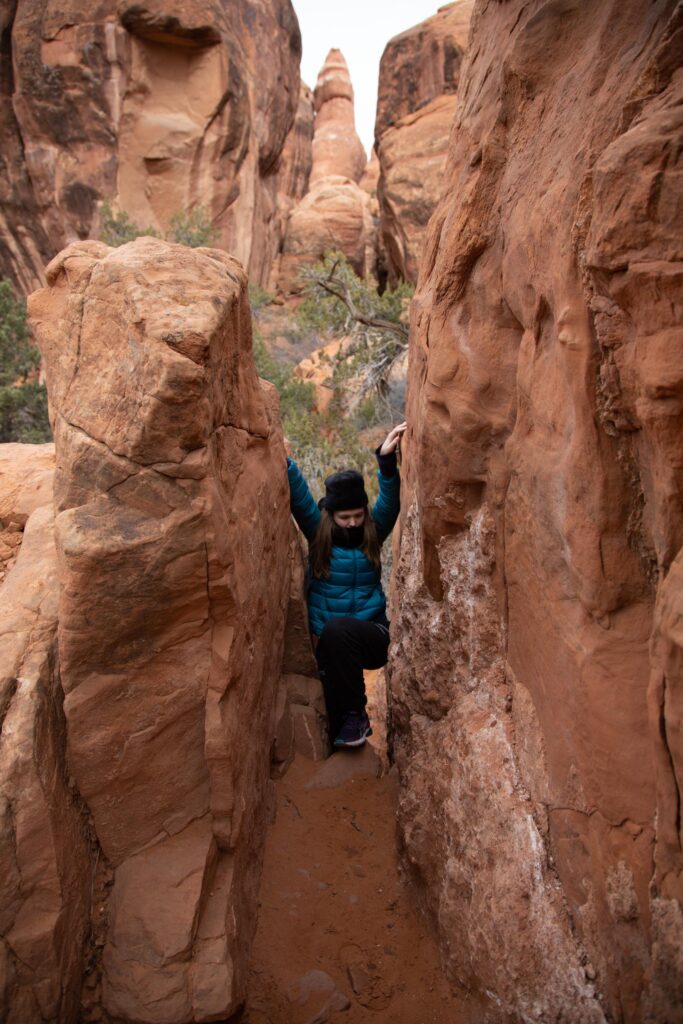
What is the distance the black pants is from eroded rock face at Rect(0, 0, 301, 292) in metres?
11.8

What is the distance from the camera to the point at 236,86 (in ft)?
44.0

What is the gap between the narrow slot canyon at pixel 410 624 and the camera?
5.85 feet

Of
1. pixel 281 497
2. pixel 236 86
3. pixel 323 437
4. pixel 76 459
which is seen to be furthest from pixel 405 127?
pixel 76 459

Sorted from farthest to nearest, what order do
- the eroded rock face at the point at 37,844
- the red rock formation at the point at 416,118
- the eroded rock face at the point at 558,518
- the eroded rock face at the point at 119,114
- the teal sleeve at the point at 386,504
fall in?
the red rock formation at the point at 416,118
the eroded rock face at the point at 119,114
the teal sleeve at the point at 386,504
the eroded rock face at the point at 37,844
the eroded rock face at the point at 558,518

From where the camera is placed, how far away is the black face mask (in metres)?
3.69

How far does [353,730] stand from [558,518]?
79.0 inches

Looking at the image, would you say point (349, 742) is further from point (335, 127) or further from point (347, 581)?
point (335, 127)

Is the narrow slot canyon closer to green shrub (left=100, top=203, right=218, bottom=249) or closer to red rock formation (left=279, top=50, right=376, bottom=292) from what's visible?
green shrub (left=100, top=203, right=218, bottom=249)

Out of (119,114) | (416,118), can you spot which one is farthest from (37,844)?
(416,118)

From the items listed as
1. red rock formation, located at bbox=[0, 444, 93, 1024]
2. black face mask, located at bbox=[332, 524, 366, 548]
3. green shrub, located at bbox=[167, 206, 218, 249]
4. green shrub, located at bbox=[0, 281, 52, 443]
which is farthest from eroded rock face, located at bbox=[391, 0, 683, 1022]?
green shrub, located at bbox=[167, 206, 218, 249]

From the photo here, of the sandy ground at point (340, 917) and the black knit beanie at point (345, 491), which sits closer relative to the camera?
the sandy ground at point (340, 917)

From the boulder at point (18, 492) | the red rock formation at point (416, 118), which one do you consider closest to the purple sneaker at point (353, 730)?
the boulder at point (18, 492)

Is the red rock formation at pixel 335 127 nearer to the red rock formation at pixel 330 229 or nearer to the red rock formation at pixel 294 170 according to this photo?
the red rock formation at pixel 294 170

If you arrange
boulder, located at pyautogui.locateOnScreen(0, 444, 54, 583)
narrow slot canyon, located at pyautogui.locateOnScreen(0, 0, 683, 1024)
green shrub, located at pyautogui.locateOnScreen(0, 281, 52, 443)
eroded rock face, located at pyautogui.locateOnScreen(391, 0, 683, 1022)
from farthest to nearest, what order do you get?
green shrub, located at pyautogui.locateOnScreen(0, 281, 52, 443) < boulder, located at pyautogui.locateOnScreen(0, 444, 54, 583) < narrow slot canyon, located at pyautogui.locateOnScreen(0, 0, 683, 1024) < eroded rock face, located at pyautogui.locateOnScreen(391, 0, 683, 1022)
